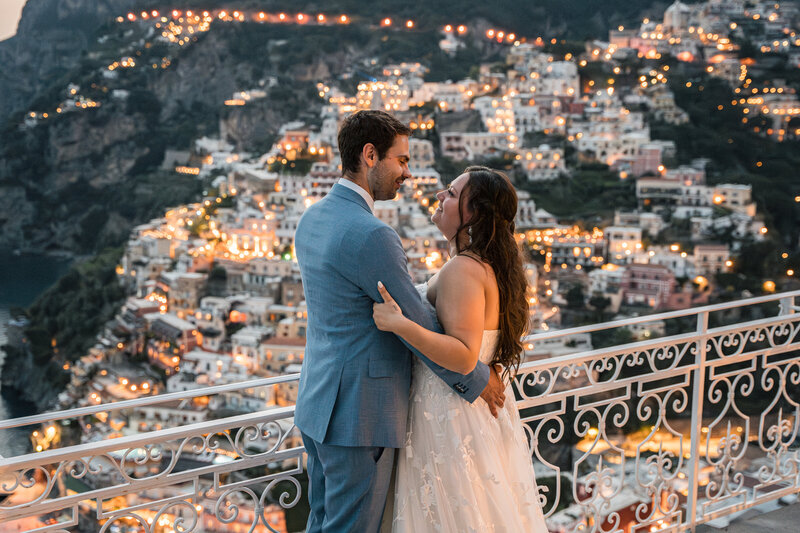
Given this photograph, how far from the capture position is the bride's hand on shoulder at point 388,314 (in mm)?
1305

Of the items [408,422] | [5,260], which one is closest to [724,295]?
[408,422]

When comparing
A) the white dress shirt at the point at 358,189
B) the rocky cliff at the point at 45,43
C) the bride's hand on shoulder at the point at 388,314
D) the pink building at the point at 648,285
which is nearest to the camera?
the bride's hand on shoulder at the point at 388,314

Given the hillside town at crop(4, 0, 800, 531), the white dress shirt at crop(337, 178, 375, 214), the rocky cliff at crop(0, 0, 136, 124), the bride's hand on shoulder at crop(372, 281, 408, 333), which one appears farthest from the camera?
the rocky cliff at crop(0, 0, 136, 124)

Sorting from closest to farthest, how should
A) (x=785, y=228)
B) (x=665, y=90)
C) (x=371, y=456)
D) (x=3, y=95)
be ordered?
1. (x=371, y=456)
2. (x=785, y=228)
3. (x=665, y=90)
4. (x=3, y=95)

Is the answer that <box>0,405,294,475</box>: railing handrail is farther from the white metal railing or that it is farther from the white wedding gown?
the white wedding gown

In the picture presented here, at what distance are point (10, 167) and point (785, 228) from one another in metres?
46.8

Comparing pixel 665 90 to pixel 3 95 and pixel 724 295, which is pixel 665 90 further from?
pixel 3 95

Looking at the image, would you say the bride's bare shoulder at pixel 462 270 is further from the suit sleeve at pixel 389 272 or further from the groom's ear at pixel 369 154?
the groom's ear at pixel 369 154

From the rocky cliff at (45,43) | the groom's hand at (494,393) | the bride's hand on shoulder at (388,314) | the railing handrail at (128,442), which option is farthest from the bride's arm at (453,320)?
the rocky cliff at (45,43)

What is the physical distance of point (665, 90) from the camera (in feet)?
131

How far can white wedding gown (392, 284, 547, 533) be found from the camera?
4.79ft

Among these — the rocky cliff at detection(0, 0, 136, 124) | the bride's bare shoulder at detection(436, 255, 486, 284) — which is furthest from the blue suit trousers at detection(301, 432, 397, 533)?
the rocky cliff at detection(0, 0, 136, 124)

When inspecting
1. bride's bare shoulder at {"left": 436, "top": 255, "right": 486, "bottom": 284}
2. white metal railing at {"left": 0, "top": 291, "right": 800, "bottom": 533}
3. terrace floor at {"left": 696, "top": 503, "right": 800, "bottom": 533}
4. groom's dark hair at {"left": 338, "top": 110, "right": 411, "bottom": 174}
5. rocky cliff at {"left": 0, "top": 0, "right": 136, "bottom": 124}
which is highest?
rocky cliff at {"left": 0, "top": 0, "right": 136, "bottom": 124}

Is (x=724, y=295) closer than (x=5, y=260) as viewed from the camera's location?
Yes
